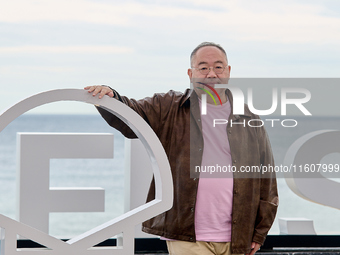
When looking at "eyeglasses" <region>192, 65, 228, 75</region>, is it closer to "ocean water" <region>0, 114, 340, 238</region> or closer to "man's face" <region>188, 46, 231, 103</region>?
"man's face" <region>188, 46, 231, 103</region>

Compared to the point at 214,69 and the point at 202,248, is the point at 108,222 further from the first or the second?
the point at 214,69

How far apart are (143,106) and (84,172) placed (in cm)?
1812

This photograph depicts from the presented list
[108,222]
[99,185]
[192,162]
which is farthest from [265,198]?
[99,185]

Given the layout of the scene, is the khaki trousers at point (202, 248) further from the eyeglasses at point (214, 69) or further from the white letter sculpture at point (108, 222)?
the eyeglasses at point (214, 69)

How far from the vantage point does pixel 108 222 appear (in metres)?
2.28

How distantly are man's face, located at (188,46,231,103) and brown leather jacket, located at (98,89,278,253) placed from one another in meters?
0.07

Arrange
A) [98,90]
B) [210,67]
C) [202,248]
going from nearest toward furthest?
[98,90], [202,248], [210,67]

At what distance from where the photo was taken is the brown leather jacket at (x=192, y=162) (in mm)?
2469

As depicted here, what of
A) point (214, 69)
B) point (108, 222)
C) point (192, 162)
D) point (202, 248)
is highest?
point (214, 69)

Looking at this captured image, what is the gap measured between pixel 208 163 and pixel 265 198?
1.07 feet

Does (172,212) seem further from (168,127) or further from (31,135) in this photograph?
(31,135)

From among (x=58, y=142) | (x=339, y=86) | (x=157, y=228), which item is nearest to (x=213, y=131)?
(x=157, y=228)

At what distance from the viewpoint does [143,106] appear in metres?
2.53

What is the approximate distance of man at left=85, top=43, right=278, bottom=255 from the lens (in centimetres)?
246
